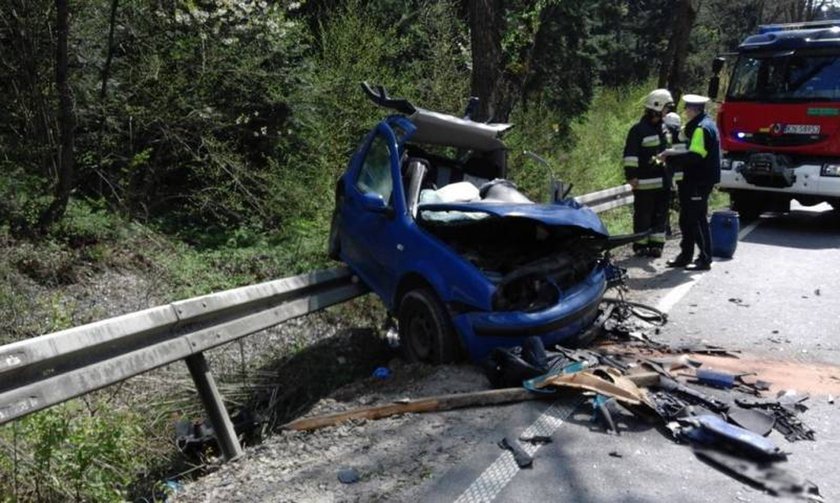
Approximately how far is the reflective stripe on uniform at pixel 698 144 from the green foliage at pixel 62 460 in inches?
285

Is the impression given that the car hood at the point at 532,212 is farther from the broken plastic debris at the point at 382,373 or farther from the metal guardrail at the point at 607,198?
the metal guardrail at the point at 607,198

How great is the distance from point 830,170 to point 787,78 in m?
1.66

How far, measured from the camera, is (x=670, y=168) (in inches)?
374

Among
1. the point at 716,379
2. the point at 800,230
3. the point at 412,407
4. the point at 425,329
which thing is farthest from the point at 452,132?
the point at 800,230

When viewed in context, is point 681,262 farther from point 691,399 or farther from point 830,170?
point 691,399

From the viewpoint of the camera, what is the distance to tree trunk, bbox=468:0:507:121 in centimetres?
991

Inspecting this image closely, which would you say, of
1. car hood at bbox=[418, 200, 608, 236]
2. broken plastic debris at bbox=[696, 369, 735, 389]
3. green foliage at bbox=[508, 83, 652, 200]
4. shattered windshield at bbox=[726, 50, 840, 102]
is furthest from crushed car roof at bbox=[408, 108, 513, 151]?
shattered windshield at bbox=[726, 50, 840, 102]

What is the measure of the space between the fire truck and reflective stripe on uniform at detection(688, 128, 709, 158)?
10.2 ft

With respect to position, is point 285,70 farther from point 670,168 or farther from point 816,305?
point 816,305

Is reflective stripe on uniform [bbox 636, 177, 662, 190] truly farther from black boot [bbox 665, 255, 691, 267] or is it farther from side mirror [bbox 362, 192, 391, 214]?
side mirror [bbox 362, 192, 391, 214]

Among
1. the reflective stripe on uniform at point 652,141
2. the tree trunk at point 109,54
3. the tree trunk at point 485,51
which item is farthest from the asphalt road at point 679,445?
the tree trunk at point 109,54

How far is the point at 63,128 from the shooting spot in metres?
8.56

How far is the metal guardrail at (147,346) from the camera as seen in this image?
3.53 metres

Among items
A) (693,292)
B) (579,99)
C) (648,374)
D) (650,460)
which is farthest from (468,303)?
(579,99)
